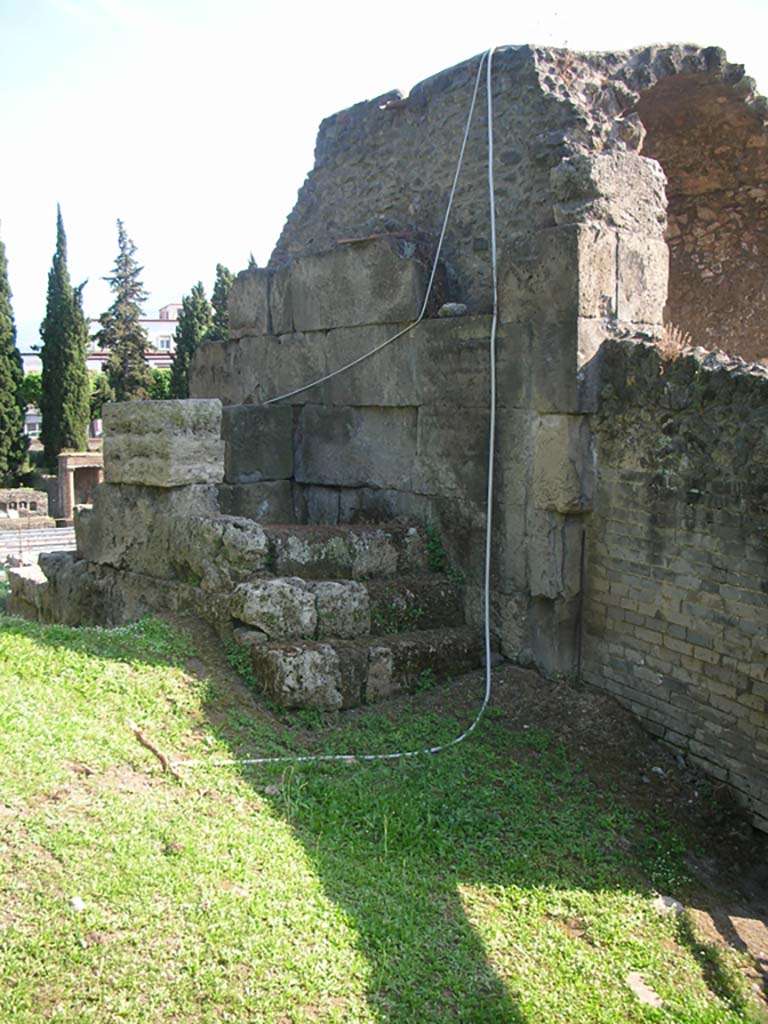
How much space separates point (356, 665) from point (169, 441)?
232 cm

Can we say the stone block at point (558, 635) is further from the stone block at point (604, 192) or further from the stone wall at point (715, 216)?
the stone wall at point (715, 216)

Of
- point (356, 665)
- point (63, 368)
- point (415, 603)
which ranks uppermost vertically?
point (63, 368)

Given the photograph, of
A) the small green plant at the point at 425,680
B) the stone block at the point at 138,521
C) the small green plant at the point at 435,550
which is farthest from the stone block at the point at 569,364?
the stone block at the point at 138,521

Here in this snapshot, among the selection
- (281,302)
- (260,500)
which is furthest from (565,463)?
(281,302)

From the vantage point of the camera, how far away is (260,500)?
8438 mm

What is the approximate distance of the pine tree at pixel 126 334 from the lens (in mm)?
35750

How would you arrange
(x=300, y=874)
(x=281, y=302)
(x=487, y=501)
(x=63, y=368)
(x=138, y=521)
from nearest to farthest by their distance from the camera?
(x=300, y=874) < (x=487, y=501) < (x=138, y=521) < (x=281, y=302) < (x=63, y=368)

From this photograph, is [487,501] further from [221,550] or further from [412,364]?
[221,550]

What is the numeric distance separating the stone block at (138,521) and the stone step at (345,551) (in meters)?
0.65

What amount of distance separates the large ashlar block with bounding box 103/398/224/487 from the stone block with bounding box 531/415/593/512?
2.53 meters

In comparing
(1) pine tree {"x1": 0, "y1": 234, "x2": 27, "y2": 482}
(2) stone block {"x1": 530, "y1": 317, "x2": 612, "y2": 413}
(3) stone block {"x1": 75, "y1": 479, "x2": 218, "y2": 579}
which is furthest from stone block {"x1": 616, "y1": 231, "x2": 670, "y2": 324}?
(1) pine tree {"x1": 0, "y1": 234, "x2": 27, "y2": 482}

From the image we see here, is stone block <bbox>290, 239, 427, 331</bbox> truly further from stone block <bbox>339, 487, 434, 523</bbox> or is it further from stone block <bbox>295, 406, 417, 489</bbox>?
stone block <bbox>339, 487, 434, 523</bbox>

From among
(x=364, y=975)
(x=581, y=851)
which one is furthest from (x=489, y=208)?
(x=364, y=975)

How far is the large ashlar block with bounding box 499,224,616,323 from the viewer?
6.21 meters
